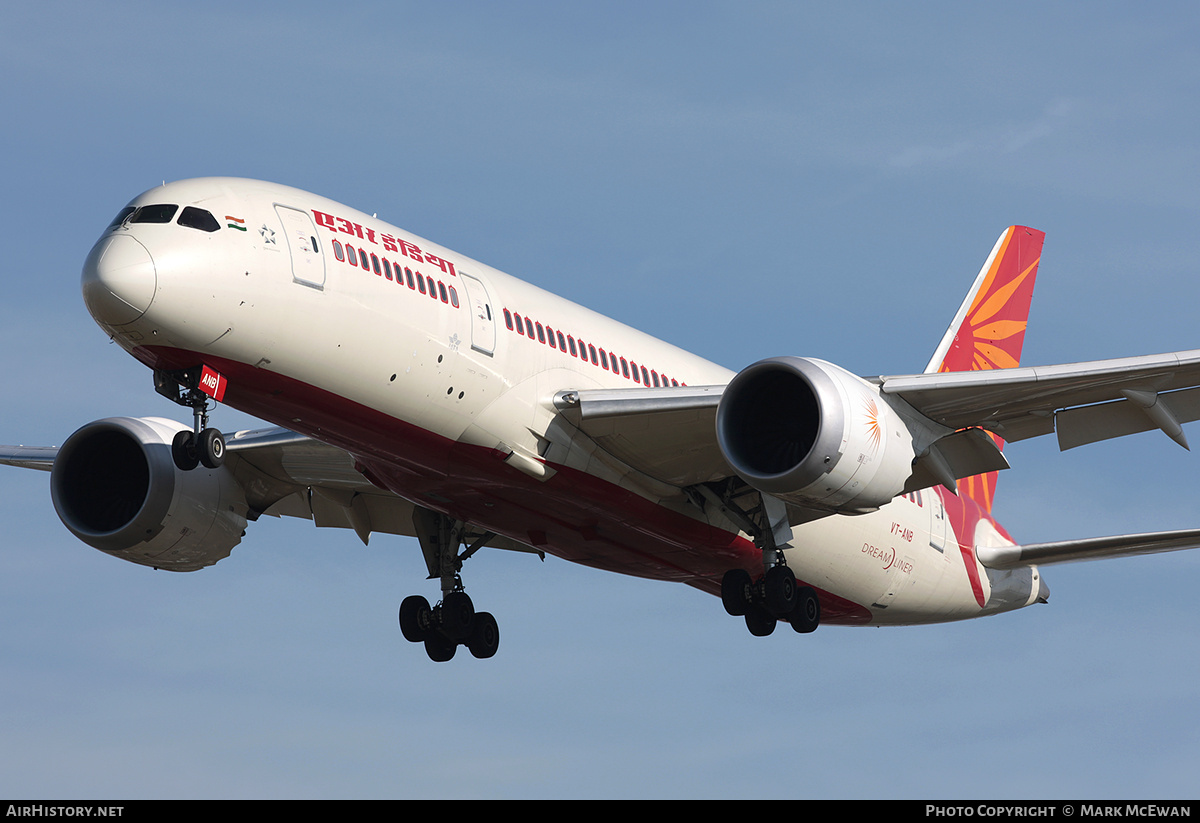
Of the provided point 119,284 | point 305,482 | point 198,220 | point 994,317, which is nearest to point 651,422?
point 198,220

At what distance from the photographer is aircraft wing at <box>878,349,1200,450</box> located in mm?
23109

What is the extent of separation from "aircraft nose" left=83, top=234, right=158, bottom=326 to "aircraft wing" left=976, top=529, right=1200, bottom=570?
17.4 m

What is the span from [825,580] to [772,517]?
10.1ft

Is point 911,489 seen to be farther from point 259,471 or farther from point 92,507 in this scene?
point 92,507

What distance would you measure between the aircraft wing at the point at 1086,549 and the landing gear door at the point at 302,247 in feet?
49.7

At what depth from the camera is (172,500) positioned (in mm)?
29312

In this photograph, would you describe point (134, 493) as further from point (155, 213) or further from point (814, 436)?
point (814, 436)

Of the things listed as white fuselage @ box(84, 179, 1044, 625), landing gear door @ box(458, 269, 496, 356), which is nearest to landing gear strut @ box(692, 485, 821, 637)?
white fuselage @ box(84, 179, 1044, 625)

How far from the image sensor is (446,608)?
2983 cm

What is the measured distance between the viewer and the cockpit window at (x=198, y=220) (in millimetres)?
21109

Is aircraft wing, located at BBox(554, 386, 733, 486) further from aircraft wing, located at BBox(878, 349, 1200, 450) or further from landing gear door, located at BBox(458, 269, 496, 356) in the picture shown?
aircraft wing, located at BBox(878, 349, 1200, 450)

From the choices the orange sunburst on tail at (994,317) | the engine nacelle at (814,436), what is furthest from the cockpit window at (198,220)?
the orange sunburst on tail at (994,317)

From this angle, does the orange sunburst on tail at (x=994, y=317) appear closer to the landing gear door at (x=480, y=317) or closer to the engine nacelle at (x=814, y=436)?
the engine nacelle at (x=814, y=436)
